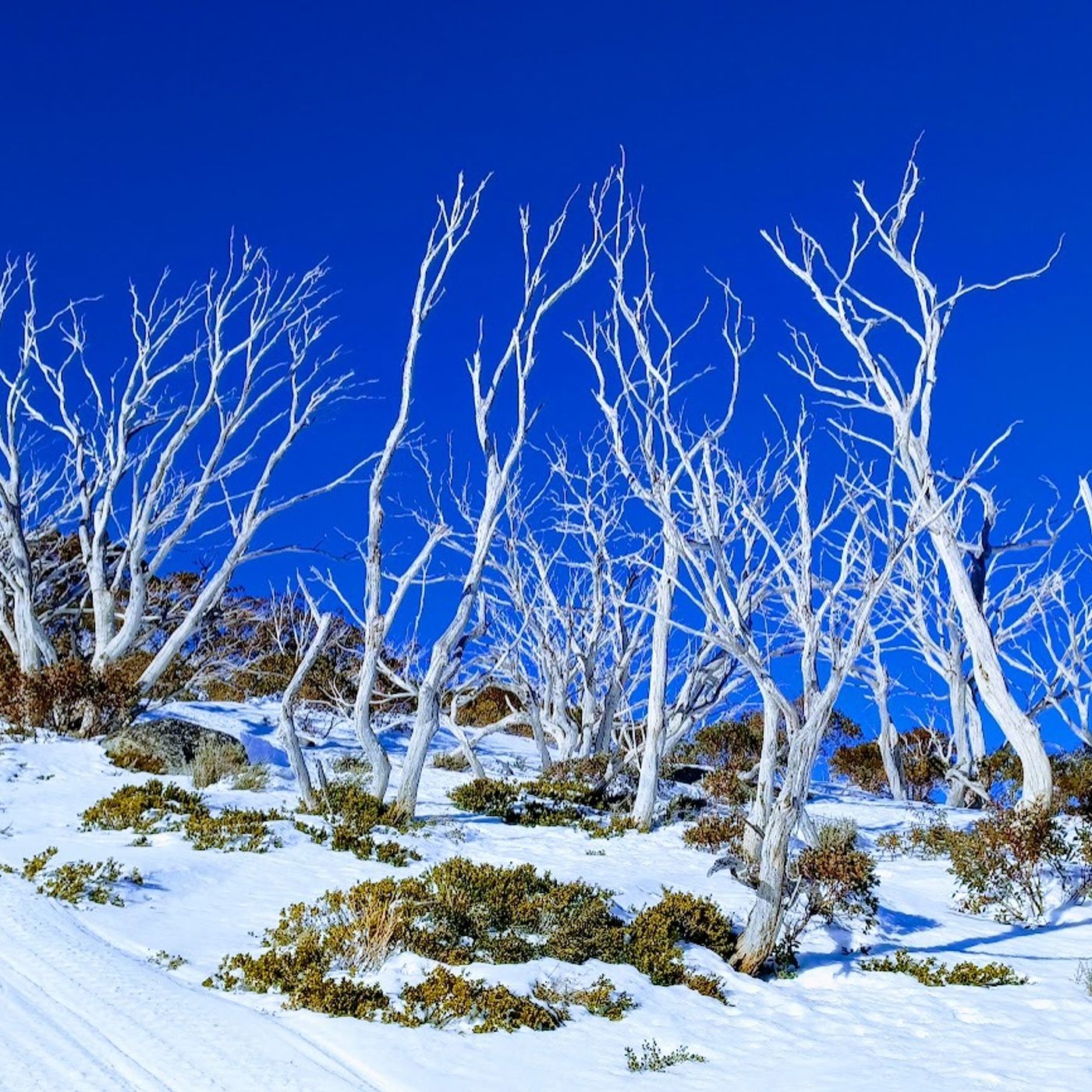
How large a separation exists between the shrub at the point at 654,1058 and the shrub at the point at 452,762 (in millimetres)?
14028

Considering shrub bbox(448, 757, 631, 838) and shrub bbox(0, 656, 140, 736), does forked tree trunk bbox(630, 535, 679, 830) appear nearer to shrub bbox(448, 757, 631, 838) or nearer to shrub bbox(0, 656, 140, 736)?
shrub bbox(448, 757, 631, 838)

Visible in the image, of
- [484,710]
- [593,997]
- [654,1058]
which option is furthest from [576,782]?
[484,710]

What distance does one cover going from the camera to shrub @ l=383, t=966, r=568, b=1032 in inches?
212

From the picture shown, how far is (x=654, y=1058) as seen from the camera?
516 centimetres

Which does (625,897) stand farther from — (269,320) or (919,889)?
(269,320)

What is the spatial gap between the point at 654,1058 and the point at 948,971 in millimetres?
3826

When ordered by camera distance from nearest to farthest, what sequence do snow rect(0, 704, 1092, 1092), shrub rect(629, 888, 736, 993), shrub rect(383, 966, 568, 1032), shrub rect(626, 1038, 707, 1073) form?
snow rect(0, 704, 1092, 1092) → shrub rect(626, 1038, 707, 1073) → shrub rect(383, 966, 568, 1032) → shrub rect(629, 888, 736, 993)

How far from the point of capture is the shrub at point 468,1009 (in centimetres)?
539

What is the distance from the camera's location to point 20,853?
8.12 meters

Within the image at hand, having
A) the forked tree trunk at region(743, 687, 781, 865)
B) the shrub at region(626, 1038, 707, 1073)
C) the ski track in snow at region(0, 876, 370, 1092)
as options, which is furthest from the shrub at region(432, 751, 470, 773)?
the shrub at region(626, 1038, 707, 1073)

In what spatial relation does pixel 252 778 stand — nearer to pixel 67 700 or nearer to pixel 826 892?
pixel 67 700

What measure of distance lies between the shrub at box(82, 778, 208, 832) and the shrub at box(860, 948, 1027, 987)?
22.8ft

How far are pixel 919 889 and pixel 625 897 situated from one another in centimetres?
399

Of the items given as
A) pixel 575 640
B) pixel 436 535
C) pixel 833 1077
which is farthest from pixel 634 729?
pixel 833 1077
